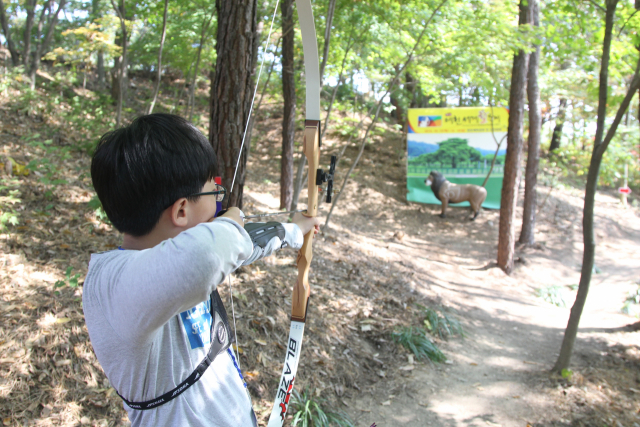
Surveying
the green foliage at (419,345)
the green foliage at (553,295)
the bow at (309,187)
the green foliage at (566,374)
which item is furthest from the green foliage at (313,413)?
the green foliage at (553,295)

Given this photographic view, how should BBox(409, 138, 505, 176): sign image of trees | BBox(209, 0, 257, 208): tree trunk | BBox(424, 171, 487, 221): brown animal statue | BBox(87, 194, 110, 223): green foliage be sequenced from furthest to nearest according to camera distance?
BBox(409, 138, 505, 176): sign image of trees → BBox(424, 171, 487, 221): brown animal statue → BBox(87, 194, 110, 223): green foliage → BBox(209, 0, 257, 208): tree trunk

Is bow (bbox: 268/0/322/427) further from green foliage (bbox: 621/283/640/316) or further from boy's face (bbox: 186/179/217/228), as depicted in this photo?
green foliage (bbox: 621/283/640/316)

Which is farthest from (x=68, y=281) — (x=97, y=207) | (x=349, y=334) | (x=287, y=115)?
(x=287, y=115)

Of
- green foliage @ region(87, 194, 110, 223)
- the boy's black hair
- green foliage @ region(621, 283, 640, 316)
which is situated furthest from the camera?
green foliage @ region(621, 283, 640, 316)

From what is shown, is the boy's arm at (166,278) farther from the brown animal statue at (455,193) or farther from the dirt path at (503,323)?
the brown animal statue at (455,193)

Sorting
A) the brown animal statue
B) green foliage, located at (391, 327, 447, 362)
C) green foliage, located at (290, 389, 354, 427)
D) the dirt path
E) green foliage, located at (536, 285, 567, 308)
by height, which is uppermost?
the brown animal statue

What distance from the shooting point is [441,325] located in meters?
4.58

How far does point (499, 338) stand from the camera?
4.78m

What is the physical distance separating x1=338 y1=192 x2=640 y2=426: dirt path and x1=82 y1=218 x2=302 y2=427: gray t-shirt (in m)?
2.32

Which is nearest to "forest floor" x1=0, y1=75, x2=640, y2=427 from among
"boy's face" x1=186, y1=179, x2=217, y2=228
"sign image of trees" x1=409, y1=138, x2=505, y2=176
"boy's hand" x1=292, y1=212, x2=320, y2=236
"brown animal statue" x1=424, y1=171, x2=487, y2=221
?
"boy's hand" x1=292, y1=212, x2=320, y2=236

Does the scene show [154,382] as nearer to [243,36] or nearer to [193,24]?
[243,36]

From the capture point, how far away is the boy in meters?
0.69

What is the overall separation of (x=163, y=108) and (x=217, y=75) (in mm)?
9504

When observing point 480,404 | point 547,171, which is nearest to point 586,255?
point 480,404
